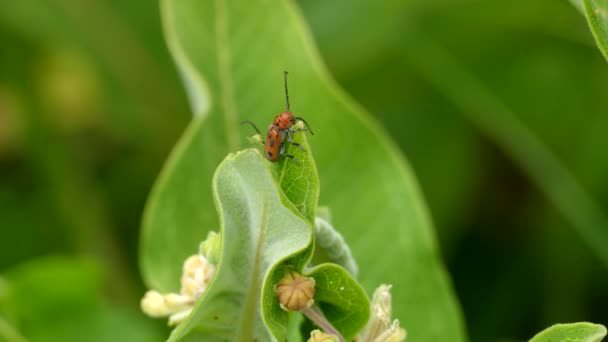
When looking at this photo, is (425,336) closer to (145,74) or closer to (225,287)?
(225,287)

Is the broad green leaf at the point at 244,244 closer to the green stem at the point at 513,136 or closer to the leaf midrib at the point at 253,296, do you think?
the leaf midrib at the point at 253,296

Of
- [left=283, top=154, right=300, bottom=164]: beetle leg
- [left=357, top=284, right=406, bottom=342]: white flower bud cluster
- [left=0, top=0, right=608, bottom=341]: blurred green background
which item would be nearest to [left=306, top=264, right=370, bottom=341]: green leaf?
[left=357, top=284, right=406, bottom=342]: white flower bud cluster

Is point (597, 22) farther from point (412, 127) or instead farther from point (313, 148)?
point (412, 127)

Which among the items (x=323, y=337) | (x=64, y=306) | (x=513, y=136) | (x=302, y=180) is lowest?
(x=64, y=306)

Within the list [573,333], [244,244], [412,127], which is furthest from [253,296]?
[412,127]

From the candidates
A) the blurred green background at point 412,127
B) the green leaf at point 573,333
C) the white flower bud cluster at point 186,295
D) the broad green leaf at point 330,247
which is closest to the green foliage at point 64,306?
the blurred green background at point 412,127

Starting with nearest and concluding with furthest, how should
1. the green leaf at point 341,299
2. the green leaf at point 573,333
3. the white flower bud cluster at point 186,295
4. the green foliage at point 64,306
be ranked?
the green leaf at point 573,333, the green leaf at point 341,299, the white flower bud cluster at point 186,295, the green foliage at point 64,306
